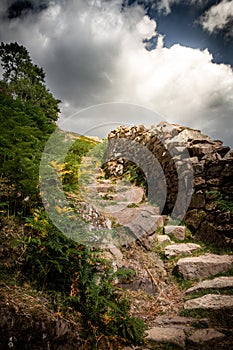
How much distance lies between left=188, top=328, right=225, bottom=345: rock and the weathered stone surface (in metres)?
0.63

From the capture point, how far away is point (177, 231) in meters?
6.42

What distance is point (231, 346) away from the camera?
263 cm

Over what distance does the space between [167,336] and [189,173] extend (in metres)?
5.21

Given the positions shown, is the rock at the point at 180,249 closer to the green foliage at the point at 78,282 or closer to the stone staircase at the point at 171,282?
the stone staircase at the point at 171,282

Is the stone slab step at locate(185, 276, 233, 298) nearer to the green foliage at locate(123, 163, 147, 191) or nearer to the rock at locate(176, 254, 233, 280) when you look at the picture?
the rock at locate(176, 254, 233, 280)

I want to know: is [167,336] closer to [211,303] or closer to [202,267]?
[211,303]

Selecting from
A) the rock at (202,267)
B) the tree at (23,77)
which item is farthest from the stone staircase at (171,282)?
the tree at (23,77)

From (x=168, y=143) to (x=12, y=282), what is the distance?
7098 mm

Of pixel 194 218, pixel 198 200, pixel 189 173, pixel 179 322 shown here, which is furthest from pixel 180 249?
pixel 189 173

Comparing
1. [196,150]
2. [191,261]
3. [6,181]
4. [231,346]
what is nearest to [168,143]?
[196,150]

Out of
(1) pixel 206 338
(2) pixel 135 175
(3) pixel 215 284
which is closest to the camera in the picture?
(1) pixel 206 338

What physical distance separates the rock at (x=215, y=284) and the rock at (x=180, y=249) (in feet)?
3.64

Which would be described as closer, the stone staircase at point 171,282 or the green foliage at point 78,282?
the green foliage at point 78,282

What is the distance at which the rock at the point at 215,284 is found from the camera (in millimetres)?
4143
